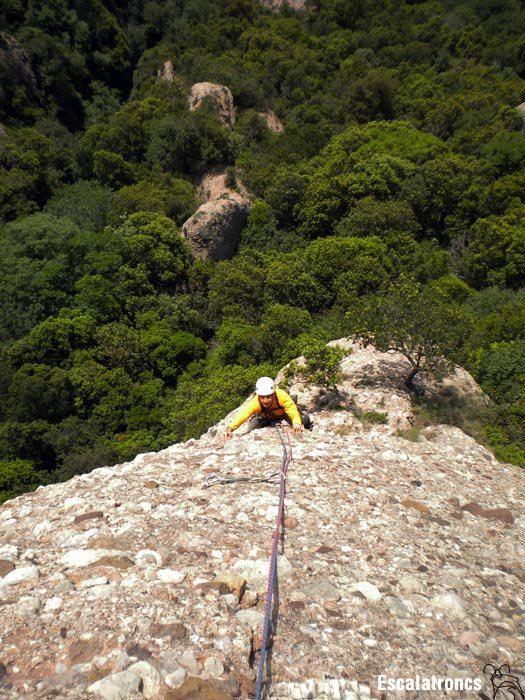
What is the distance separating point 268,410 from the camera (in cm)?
888

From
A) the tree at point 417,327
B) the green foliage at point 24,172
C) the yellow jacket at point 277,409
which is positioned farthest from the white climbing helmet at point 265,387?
the green foliage at point 24,172

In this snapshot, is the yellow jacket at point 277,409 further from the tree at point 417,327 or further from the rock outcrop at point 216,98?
the rock outcrop at point 216,98

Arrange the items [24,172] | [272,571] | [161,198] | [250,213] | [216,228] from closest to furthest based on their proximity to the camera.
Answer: [272,571], [216,228], [161,198], [24,172], [250,213]

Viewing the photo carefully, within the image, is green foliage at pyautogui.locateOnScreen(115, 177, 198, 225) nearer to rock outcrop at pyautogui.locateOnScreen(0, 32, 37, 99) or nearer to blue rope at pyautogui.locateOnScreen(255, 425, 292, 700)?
rock outcrop at pyautogui.locateOnScreen(0, 32, 37, 99)

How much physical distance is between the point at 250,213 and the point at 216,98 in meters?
17.4

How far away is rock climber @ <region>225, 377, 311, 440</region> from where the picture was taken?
27.0ft

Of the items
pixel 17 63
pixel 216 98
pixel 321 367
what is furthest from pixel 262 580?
pixel 17 63

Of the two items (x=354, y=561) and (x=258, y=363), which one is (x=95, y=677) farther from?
(x=258, y=363)

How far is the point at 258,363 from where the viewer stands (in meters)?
24.7

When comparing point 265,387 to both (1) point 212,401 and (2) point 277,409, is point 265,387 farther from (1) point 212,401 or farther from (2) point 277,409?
(1) point 212,401

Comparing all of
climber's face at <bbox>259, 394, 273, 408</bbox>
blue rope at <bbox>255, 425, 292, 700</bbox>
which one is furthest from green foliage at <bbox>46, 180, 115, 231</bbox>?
Result: blue rope at <bbox>255, 425, 292, 700</bbox>

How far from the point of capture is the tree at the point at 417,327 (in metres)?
11.3

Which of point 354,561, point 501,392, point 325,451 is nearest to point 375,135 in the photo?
point 501,392

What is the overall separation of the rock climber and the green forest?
280 cm
